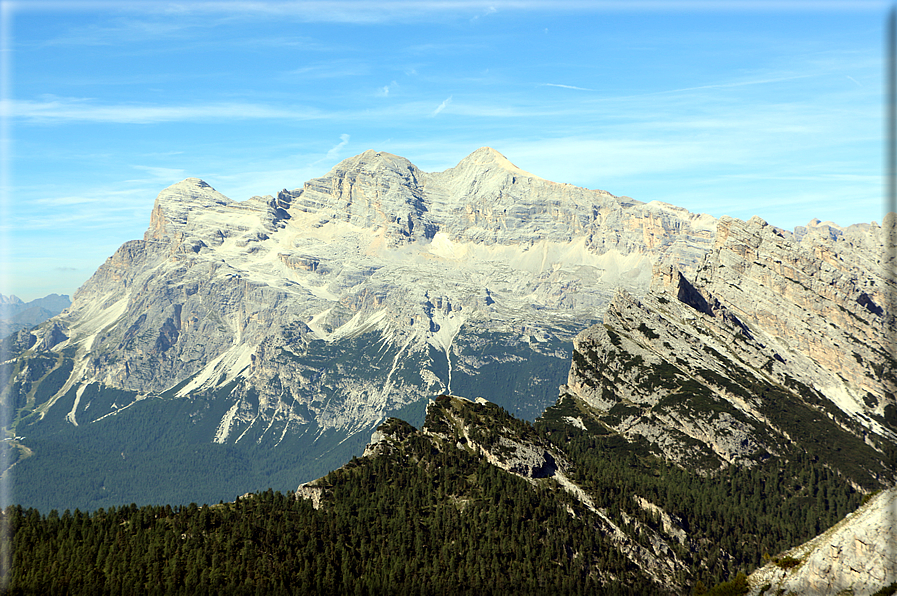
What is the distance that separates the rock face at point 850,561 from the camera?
98125 millimetres

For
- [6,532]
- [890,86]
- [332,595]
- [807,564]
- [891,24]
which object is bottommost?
[332,595]

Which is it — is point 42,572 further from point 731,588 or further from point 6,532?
point 731,588

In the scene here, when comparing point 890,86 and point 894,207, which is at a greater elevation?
point 890,86

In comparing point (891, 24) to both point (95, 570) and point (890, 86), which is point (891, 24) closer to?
point (890, 86)

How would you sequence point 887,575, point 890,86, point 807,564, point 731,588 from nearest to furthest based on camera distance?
point 890,86
point 887,575
point 807,564
point 731,588

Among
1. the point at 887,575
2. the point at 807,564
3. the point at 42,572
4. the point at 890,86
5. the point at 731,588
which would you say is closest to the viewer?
the point at 890,86

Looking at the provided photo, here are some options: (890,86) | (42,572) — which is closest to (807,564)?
(890,86)

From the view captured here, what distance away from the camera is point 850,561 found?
338 feet

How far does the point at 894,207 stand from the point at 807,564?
68.7 meters

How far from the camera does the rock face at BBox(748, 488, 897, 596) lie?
98.1m

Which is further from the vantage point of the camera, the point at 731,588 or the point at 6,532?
the point at 6,532

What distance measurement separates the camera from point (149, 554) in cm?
19488

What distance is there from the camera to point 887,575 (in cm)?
9725

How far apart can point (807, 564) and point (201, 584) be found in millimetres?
137288
